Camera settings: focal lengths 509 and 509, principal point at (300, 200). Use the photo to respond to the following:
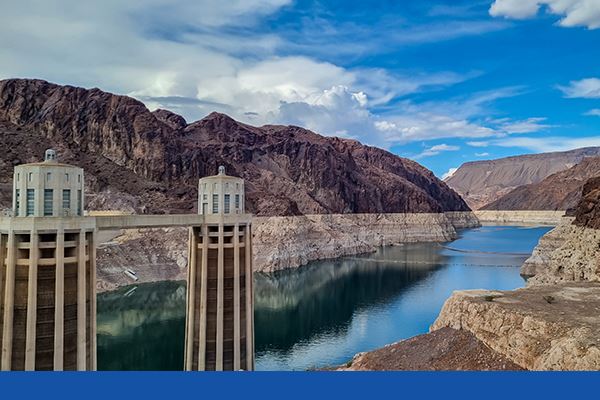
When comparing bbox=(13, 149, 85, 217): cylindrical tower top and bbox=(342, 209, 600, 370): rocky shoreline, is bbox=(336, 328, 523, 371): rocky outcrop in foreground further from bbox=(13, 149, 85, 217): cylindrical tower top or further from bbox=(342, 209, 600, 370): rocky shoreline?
bbox=(13, 149, 85, 217): cylindrical tower top

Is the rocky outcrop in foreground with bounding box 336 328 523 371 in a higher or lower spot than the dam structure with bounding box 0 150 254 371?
lower

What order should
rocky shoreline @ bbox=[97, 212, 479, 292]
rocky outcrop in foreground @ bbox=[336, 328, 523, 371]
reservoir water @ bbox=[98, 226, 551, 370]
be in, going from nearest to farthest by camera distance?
rocky outcrop in foreground @ bbox=[336, 328, 523, 371] < reservoir water @ bbox=[98, 226, 551, 370] < rocky shoreline @ bbox=[97, 212, 479, 292]

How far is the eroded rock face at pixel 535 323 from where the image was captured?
22109 mm

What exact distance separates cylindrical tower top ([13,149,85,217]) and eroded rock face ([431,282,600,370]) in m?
22.1

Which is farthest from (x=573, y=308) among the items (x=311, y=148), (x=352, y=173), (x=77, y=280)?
(x=352, y=173)

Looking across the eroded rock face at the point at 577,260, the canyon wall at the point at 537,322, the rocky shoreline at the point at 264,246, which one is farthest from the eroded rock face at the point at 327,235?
the canyon wall at the point at 537,322

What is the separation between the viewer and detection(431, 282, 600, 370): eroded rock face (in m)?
22.1

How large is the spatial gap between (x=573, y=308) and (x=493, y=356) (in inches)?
251

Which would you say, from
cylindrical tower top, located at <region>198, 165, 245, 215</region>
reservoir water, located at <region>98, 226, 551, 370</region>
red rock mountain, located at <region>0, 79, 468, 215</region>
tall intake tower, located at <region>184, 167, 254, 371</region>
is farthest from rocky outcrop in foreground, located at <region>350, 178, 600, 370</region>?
red rock mountain, located at <region>0, 79, 468, 215</region>

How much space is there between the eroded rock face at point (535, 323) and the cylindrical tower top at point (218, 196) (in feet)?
50.8

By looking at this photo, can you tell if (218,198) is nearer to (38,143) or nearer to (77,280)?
(77,280)

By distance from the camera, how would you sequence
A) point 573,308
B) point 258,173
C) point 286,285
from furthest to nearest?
point 258,173, point 286,285, point 573,308

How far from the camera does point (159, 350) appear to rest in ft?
152

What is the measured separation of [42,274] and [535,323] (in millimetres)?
23180
